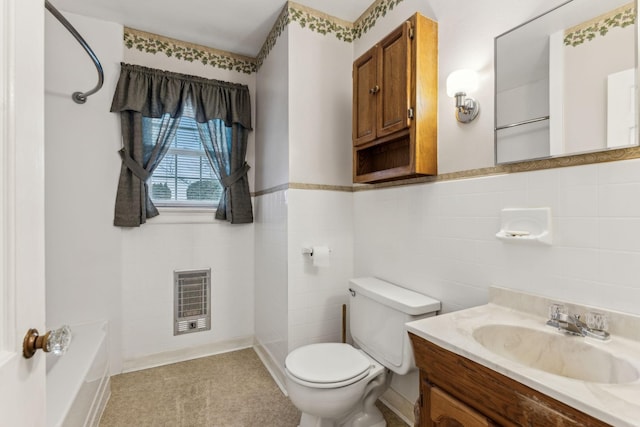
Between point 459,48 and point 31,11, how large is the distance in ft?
5.18

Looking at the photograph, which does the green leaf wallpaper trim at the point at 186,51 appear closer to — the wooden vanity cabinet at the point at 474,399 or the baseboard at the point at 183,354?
the baseboard at the point at 183,354

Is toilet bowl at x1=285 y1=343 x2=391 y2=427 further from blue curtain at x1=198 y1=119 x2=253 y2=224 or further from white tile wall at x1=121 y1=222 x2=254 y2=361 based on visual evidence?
blue curtain at x1=198 y1=119 x2=253 y2=224

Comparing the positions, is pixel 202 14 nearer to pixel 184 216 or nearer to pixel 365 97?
pixel 365 97

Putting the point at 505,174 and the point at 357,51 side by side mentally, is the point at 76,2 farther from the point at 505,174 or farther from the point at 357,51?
the point at 505,174

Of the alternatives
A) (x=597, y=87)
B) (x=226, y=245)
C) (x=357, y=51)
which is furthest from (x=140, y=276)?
(x=597, y=87)

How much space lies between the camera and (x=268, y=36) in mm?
2434

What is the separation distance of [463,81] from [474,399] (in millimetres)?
1252

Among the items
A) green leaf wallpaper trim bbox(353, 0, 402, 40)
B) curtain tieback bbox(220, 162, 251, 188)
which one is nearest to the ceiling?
green leaf wallpaper trim bbox(353, 0, 402, 40)

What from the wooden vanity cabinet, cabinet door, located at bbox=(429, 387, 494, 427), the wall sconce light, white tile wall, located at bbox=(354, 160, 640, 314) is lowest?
cabinet door, located at bbox=(429, 387, 494, 427)

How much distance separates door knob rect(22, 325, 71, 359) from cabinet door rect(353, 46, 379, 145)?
1.58m

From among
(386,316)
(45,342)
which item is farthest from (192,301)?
(45,342)

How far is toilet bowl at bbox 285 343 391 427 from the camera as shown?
1434mm

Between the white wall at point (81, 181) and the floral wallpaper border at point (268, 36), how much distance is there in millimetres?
193

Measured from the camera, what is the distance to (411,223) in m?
1.75
